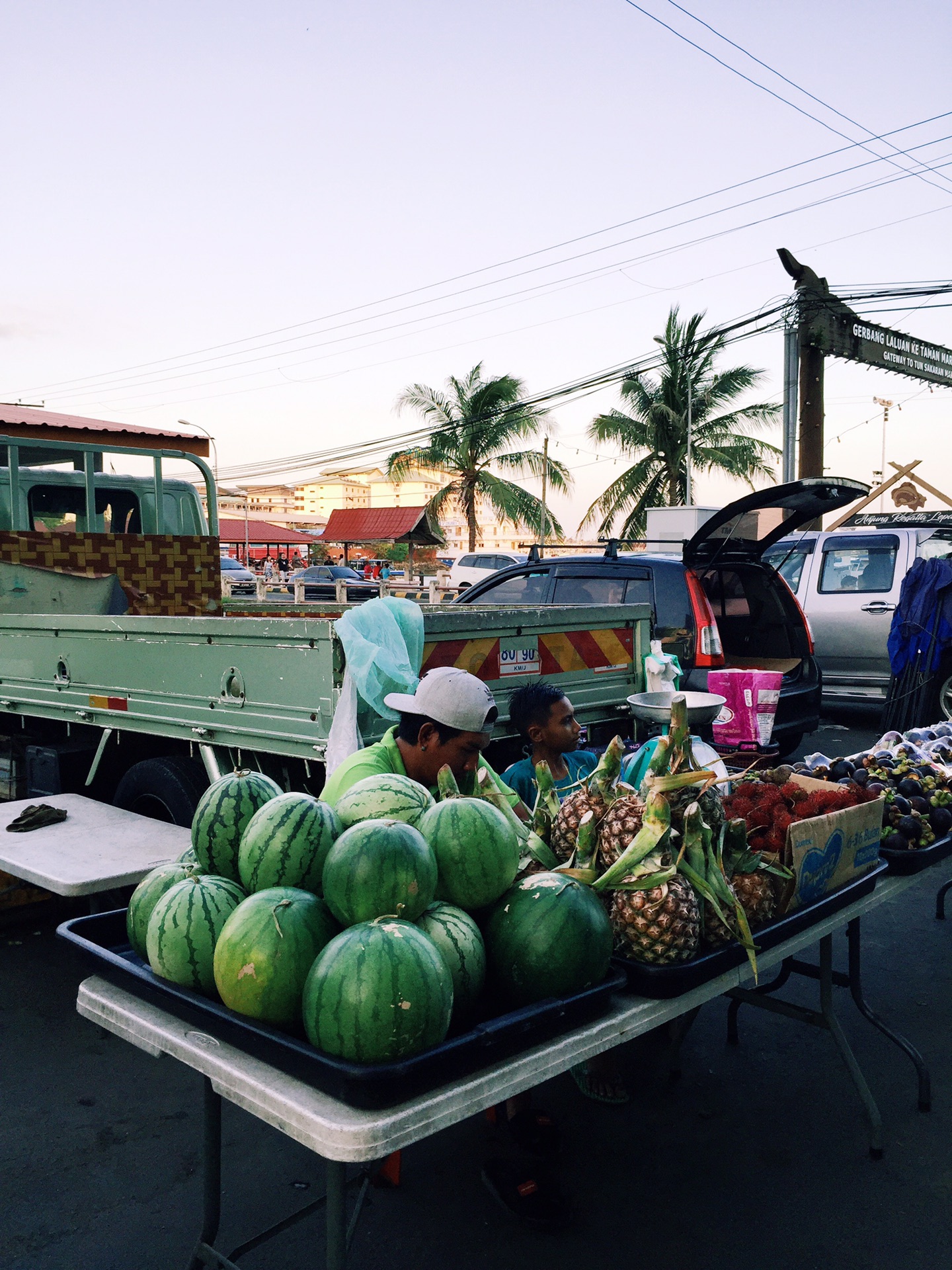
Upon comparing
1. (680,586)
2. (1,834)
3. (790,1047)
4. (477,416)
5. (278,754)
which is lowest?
(790,1047)

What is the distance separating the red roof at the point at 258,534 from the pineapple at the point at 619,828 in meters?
53.9

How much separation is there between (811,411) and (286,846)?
15.0m

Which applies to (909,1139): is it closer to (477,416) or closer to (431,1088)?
(431,1088)

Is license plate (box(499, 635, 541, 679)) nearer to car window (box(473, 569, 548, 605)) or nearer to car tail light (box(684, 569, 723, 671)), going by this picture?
car tail light (box(684, 569, 723, 671))

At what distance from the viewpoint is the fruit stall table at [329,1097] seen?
1.52 metres

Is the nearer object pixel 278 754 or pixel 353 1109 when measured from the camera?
pixel 353 1109

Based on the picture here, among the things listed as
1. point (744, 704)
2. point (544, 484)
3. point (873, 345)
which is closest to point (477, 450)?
point (544, 484)

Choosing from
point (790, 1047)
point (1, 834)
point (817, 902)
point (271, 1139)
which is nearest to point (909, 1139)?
point (790, 1047)

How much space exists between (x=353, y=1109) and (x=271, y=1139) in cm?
180

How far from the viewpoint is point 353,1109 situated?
1.55 metres

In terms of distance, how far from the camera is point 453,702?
276cm

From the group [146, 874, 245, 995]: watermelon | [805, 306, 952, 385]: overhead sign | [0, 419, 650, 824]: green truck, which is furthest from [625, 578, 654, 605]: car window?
[805, 306, 952, 385]: overhead sign

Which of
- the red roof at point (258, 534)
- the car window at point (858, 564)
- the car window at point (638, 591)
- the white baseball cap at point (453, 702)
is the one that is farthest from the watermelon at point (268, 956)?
the red roof at point (258, 534)

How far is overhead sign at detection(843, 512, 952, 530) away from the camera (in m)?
10.4
